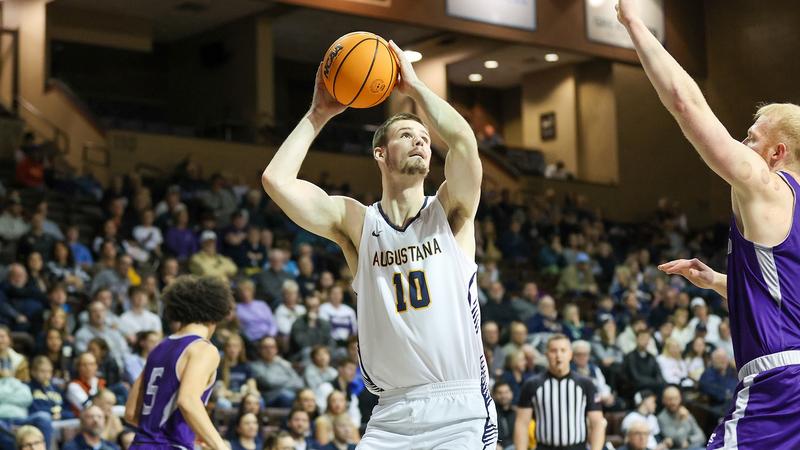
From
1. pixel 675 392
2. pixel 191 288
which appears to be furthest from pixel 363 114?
pixel 191 288

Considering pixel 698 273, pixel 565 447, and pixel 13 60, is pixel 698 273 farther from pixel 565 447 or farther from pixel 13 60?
pixel 13 60

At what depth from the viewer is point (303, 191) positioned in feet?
15.8

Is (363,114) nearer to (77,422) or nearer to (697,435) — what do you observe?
(697,435)

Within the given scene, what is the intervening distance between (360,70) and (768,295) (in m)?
2.01

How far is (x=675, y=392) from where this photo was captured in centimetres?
1273

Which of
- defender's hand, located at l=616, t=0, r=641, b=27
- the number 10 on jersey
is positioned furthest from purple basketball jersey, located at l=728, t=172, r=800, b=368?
the number 10 on jersey

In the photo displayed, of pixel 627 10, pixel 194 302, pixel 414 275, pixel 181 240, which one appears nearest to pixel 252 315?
pixel 181 240

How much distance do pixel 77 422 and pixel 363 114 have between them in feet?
60.8

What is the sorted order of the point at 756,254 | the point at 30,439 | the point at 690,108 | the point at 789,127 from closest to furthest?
1. the point at 690,108
2. the point at 756,254
3. the point at 789,127
4. the point at 30,439

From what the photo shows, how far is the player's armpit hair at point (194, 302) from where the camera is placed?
5.67m

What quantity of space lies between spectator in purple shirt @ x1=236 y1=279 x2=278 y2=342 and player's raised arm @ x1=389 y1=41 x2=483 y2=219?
811 cm

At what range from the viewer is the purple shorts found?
362 centimetres

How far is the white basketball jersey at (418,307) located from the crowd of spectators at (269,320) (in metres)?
4.55

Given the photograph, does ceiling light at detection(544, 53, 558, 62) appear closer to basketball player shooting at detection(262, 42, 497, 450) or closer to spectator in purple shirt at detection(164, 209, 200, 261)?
spectator in purple shirt at detection(164, 209, 200, 261)
